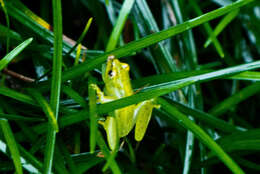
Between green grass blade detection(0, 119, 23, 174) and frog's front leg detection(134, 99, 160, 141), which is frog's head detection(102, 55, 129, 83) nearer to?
frog's front leg detection(134, 99, 160, 141)

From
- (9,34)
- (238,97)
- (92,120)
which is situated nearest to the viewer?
(92,120)

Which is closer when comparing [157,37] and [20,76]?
[157,37]


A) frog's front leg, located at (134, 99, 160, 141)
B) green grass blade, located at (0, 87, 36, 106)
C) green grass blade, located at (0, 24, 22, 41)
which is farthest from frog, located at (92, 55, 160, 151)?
green grass blade, located at (0, 24, 22, 41)

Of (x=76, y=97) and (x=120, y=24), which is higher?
(x=120, y=24)

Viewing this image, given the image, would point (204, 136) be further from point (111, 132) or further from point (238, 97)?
point (238, 97)

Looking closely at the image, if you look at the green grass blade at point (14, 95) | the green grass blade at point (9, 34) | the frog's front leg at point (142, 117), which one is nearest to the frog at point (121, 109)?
the frog's front leg at point (142, 117)

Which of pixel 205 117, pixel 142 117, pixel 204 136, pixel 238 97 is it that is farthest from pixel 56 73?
pixel 238 97

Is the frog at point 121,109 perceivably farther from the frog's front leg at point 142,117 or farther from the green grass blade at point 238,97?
the green grass blade at point 238,97
